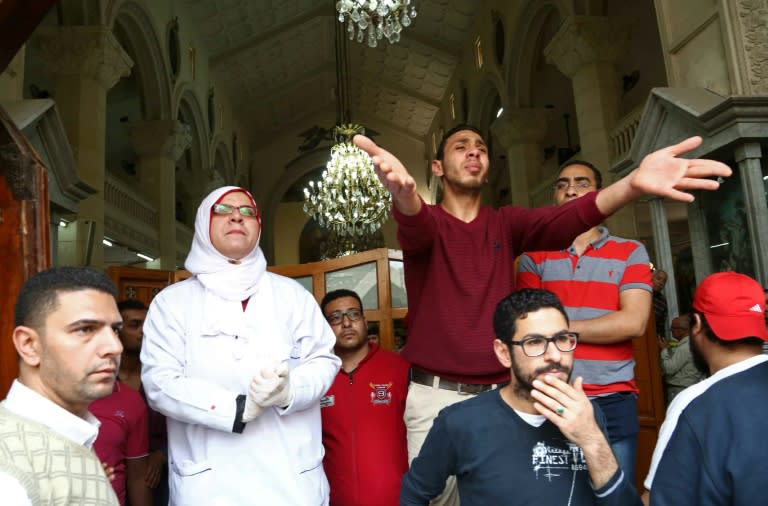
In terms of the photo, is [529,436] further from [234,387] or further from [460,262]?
[234,387]

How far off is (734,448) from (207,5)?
16166 mm

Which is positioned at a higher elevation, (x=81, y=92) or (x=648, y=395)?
(x=81, y=92)

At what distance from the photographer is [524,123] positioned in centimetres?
1377

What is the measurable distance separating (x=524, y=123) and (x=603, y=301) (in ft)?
38.0

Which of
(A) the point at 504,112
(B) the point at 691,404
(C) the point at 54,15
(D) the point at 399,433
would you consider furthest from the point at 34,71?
(B) the point at 691,404

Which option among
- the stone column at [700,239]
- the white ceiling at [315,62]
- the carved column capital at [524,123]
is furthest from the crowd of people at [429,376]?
the white ceiling at [315,62]

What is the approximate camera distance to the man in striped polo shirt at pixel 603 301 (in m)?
2.55

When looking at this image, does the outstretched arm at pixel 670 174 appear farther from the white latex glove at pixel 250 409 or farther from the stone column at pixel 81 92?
the stone column at pixel 81 92

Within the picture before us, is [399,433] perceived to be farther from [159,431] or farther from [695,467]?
[695,467]

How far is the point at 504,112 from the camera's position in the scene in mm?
13969

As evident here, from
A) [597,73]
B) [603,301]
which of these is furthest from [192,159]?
[603,301]

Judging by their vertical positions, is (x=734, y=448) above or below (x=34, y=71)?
below

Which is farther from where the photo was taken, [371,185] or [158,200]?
[158,200]

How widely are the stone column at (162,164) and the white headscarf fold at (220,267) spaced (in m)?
11.9
